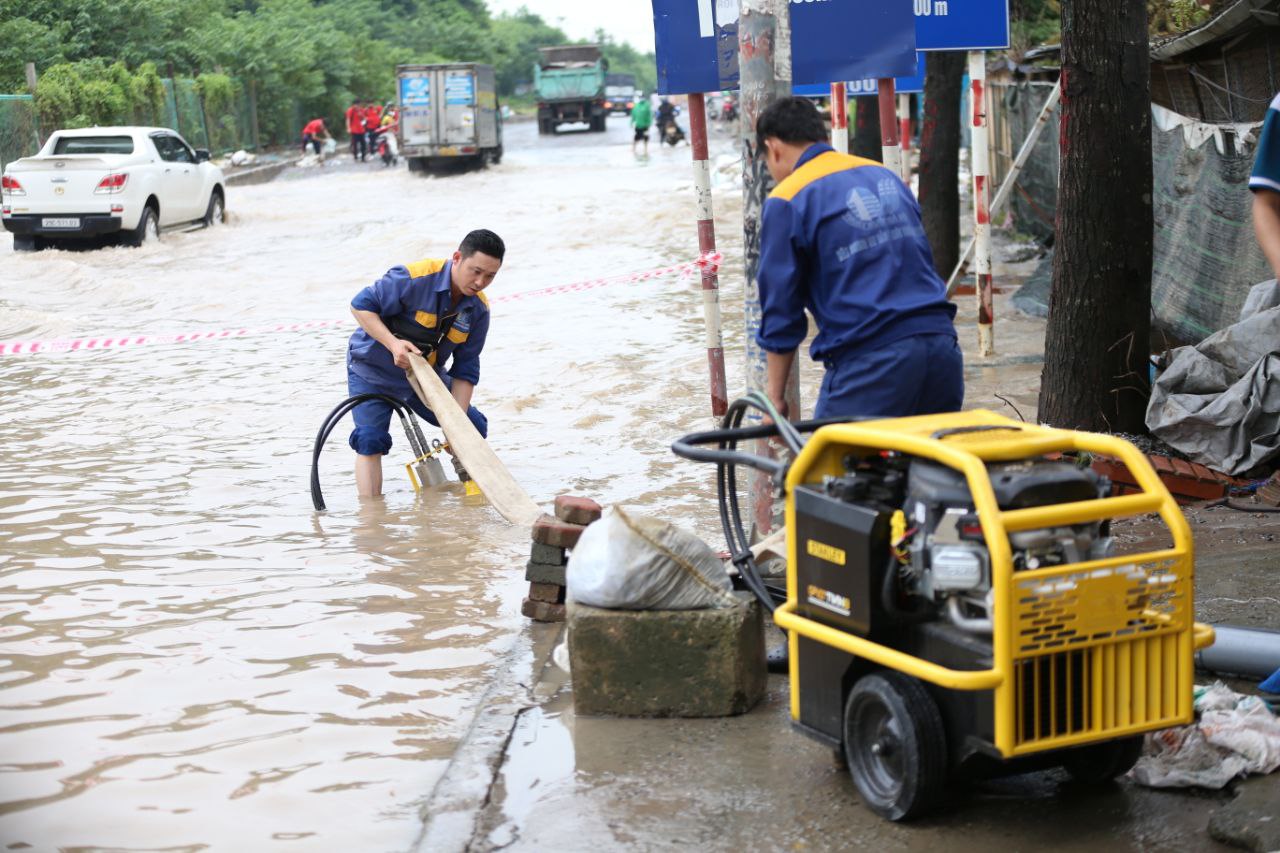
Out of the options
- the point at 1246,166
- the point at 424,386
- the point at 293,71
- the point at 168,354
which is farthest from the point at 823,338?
the point at 293,71

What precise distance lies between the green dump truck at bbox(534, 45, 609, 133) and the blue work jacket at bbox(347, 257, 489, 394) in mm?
48535

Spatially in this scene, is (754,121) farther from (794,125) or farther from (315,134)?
(315,134)

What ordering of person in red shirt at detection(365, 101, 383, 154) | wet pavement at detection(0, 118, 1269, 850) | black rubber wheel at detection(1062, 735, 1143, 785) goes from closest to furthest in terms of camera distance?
1. black rubber wheel at detection(1062, 735, 1143, 785)
2. wet pavement at detection(0, 118, 1269, 850)
3. person in red shirt at detection(365, 101, 383, 154)

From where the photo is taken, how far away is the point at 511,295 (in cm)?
1686

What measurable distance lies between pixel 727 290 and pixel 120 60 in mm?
26145

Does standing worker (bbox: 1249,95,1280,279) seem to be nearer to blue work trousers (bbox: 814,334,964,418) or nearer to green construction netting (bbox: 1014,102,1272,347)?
blue work trousers (bbox: 814,334,964,418)

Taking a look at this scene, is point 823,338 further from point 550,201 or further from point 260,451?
point 550,201

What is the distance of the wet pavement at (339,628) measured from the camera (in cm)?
402

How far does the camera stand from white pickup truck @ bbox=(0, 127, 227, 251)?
2055 cm

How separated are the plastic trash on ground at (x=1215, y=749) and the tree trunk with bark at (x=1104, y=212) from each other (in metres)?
3.37

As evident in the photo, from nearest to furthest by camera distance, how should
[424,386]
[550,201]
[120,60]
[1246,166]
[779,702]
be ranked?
[779,702]
[424,386]
[1246,166]
[550,201]
[120,60]

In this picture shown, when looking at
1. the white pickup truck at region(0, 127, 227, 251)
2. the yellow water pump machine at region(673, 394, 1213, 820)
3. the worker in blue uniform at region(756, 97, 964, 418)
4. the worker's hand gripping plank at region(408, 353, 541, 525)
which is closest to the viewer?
the yellow water pump machine at region(673, 394, 1213, 820)

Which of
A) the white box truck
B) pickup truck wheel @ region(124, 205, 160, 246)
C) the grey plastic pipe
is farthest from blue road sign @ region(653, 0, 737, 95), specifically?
the white box truck

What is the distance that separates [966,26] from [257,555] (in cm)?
618
